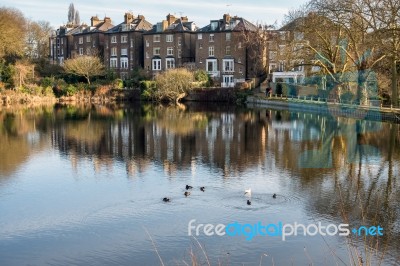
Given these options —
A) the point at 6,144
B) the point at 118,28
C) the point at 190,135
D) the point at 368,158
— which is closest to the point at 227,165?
the point at 368,158

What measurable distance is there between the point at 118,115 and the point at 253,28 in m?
31.2

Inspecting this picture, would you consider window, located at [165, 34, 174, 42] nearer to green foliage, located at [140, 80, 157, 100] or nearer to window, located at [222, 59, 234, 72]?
green foliage, located at [140, 80, 157, 100]

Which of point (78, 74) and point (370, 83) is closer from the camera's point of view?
point (370, 83)

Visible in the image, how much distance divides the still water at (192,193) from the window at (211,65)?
39653 millimetres

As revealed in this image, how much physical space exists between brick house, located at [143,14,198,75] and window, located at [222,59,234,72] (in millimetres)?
5176

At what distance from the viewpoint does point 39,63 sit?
82188mm

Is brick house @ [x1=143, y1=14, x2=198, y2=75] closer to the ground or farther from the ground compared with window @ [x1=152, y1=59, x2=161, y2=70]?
farther from the ground

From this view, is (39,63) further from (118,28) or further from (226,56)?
(226,56)

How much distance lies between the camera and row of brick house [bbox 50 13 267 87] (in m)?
74.1

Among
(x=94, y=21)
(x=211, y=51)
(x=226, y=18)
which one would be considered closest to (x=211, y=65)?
(x=211, y=51)

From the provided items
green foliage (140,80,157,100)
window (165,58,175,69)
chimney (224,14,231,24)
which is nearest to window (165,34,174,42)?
window (165,58,175,69)

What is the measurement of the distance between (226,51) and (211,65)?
3196mm

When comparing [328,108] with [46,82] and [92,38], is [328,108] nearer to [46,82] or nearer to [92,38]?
[46,82]

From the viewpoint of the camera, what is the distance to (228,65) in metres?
74.9
